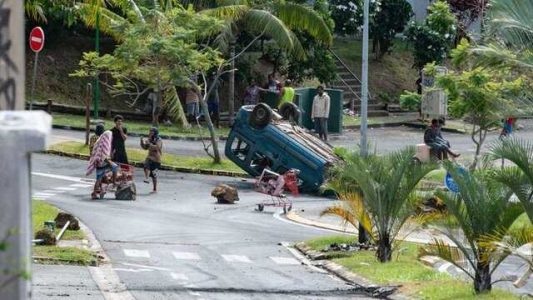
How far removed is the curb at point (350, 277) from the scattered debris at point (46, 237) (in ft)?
13.0

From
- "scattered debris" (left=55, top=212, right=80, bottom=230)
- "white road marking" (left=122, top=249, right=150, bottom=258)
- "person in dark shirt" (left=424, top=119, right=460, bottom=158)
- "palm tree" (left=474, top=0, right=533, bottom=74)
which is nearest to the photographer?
"palm tree" (left=474, top=0, right=533, bottom=74)

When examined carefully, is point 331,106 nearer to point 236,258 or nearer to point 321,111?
point 321,111

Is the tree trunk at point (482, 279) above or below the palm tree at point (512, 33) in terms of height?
below

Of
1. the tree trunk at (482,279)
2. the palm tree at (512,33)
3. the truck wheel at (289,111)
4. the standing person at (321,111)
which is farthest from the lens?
the standing person at (321,111)

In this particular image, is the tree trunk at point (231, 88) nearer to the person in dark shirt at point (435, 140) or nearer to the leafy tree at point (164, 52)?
the leafy tree at point (164, 52)

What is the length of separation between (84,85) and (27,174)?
1366 inches

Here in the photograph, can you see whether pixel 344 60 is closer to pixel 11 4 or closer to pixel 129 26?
pixel 129 26

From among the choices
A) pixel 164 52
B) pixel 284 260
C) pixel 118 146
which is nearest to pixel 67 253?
pixel 284 260

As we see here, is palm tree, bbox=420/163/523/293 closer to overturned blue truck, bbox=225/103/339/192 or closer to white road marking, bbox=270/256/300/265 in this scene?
white road marking, bbox=270/256/300/265

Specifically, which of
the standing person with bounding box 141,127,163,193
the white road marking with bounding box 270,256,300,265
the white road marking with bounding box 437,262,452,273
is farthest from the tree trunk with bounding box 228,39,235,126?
the white road marking with bounding box 437,262,452,273

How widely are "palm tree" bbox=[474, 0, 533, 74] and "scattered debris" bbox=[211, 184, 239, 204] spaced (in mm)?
10453

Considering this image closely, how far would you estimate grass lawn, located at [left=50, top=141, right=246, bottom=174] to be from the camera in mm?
30234

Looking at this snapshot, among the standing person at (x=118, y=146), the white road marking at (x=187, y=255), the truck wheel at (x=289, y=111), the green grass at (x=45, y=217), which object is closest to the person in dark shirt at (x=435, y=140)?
the truck wheel at (x=289, y=111)

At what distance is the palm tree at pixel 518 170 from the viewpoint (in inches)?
561
